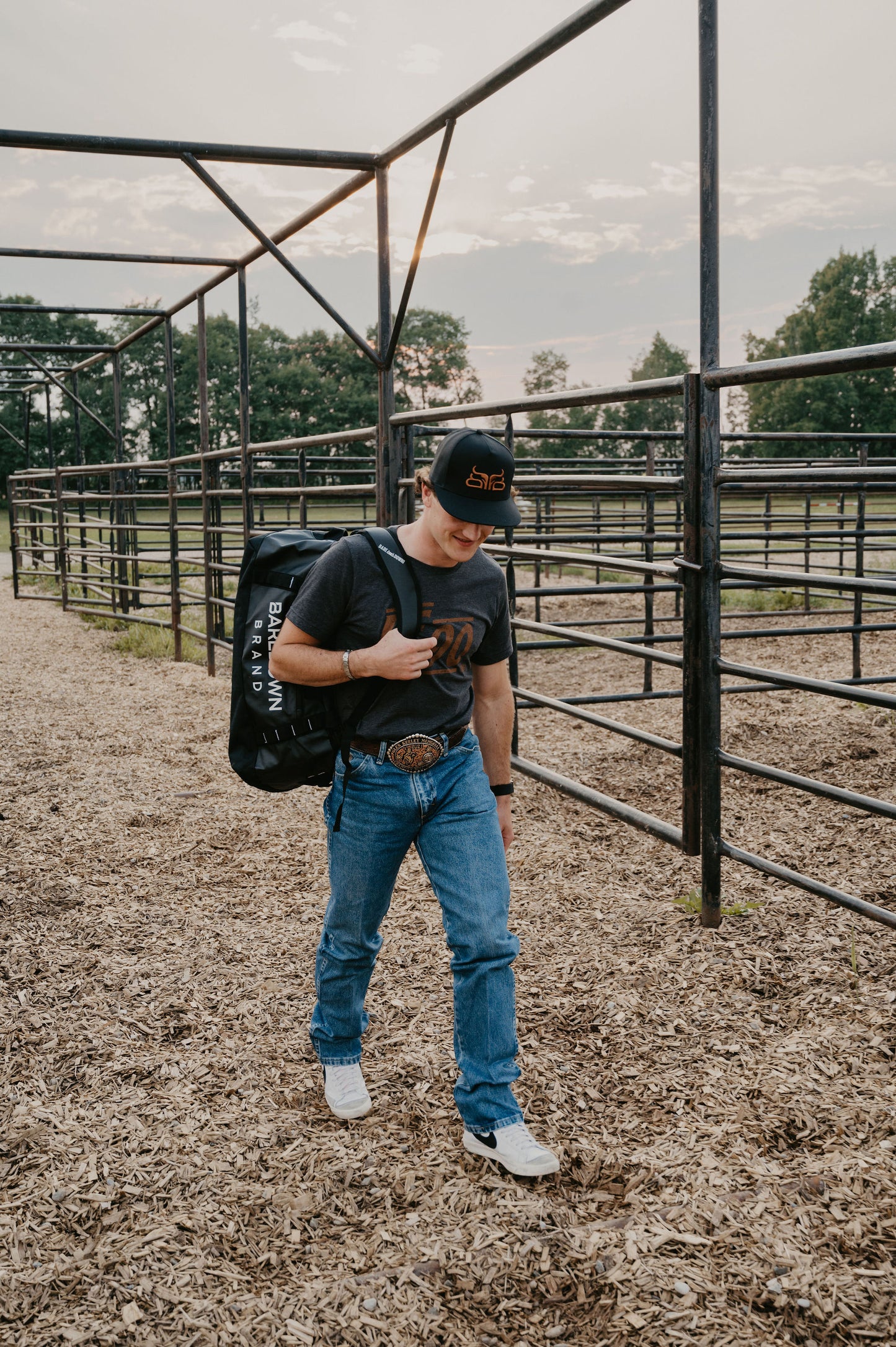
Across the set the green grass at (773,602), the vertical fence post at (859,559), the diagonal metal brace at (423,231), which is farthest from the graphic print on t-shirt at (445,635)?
the green grass at (773,602)

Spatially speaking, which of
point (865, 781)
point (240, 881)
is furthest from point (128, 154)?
point (865, 781)

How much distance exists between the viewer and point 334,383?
201 ft

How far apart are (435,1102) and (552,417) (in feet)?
224

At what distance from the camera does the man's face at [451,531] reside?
2223mm

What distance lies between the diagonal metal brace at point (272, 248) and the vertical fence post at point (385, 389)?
0.12 meters

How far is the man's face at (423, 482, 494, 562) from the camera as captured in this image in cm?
222

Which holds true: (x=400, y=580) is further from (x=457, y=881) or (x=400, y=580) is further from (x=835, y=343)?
(x=835, y=343)

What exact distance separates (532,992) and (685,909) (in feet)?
2.47

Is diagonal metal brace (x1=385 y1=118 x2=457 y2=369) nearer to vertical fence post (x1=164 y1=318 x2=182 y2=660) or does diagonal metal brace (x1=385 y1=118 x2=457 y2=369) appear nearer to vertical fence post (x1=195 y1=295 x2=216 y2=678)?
vertical fence post (x1=195 y1=295 x2=216 y2=678)

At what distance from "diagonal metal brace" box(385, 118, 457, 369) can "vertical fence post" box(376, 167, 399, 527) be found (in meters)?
0.22

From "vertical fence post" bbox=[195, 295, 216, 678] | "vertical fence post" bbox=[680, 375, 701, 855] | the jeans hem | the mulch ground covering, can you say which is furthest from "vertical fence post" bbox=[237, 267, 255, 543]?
the jeans hem

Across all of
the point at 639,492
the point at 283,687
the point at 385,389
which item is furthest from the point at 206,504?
the point at 283,687

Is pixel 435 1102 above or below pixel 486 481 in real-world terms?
below

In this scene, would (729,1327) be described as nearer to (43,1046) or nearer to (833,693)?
(833,693)
